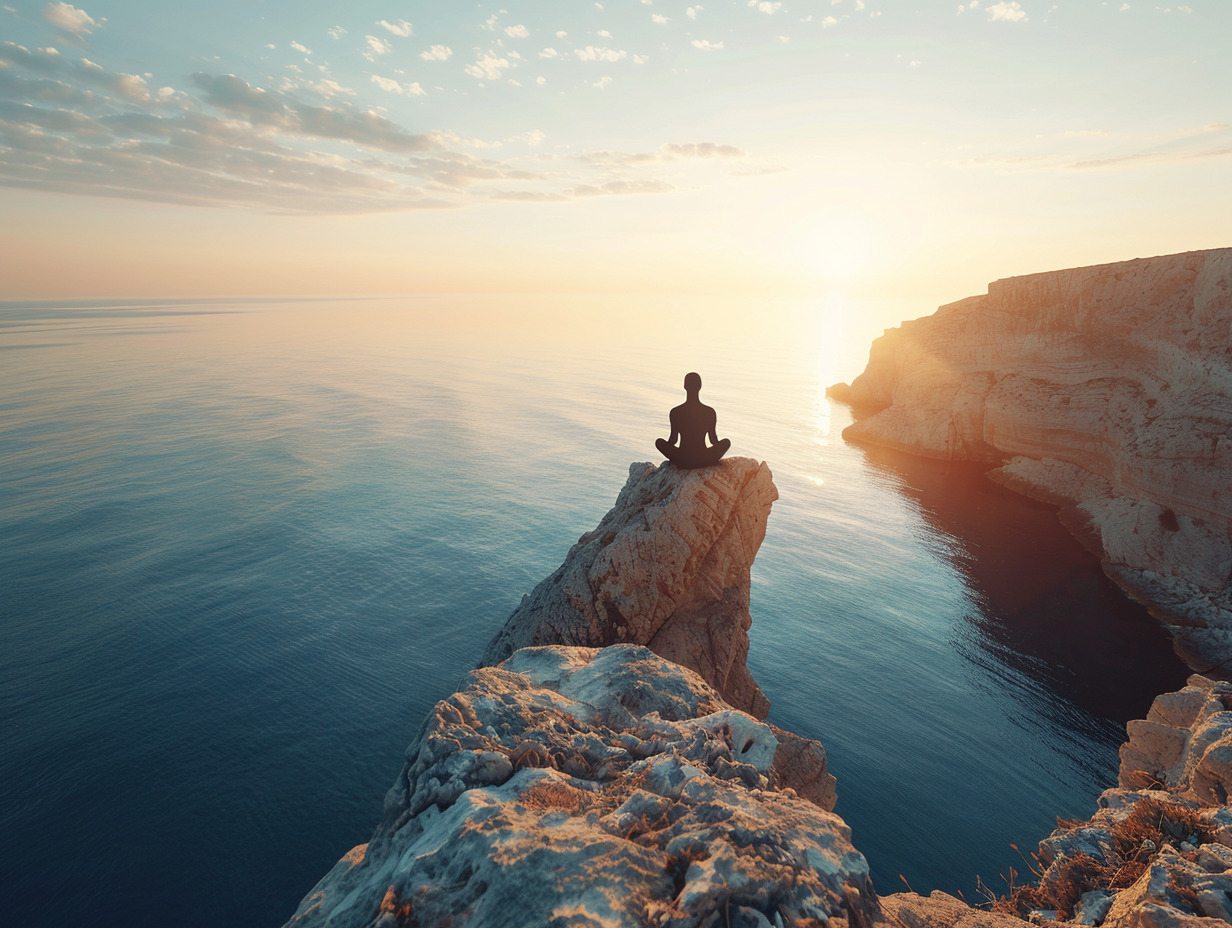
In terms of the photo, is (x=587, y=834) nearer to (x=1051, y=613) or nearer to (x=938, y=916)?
(x=938, y=916)

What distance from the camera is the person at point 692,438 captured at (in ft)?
65.1

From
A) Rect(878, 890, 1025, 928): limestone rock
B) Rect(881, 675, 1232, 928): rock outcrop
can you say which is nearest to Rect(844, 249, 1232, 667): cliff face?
Rect(881, 675, 1232, 928): rock outcrop

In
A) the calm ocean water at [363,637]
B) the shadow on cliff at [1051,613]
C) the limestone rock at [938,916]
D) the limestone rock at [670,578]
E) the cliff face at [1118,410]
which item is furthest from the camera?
the cliff face at [1118,410]

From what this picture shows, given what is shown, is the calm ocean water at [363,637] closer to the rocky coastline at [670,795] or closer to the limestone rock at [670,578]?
the rocky coastline at [670,795]

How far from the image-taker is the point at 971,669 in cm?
3400

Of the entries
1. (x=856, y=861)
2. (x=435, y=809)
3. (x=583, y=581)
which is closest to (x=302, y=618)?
(x=583, y=581)

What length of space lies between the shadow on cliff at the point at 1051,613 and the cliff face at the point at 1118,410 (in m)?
1.92

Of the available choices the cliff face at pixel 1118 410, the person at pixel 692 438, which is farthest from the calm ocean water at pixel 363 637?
the person at pixel 692 438

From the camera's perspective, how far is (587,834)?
272 inches

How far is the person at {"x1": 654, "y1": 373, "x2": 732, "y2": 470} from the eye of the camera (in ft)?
65.1

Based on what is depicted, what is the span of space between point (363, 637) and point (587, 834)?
3031cm

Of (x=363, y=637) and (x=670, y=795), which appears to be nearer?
(x=670, y=795)

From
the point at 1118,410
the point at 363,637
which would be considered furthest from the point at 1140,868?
the point at 1118,410

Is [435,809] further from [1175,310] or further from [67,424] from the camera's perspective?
[67,424]
